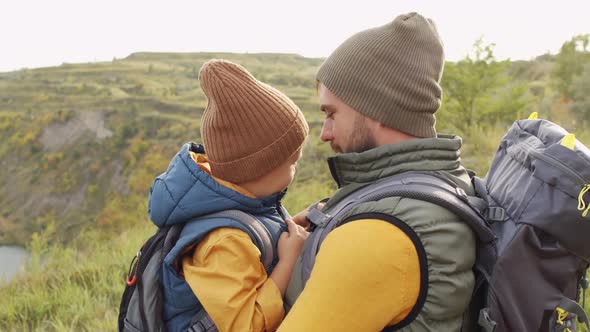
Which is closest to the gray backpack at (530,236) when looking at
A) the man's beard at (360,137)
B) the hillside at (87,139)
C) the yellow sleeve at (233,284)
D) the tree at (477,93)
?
the man's beard at (360,137)

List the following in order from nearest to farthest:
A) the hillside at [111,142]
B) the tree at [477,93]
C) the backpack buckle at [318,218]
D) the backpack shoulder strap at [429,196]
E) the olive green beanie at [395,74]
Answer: the backpack shoulder strap at [429,196]
the backpack buckle at [318,218]
the olive green beanie at [395,74]
the hillside at [111,142]
the tree at [477,93]

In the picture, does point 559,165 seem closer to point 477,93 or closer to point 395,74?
point 395,74

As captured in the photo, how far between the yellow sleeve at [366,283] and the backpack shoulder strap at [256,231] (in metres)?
0.49

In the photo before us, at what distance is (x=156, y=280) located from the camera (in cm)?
181

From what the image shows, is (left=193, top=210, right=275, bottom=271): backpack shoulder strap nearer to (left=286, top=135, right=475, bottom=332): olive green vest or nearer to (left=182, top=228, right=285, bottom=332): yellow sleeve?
(left=182, top=228, right=285, bottom=332): yellow sleeve

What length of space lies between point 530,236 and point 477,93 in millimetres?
12586

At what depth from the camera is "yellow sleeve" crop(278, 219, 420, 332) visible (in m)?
1.31

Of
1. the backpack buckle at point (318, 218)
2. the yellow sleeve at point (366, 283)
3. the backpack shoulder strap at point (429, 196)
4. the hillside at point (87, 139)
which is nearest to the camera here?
the yellow sleeve at point (366, 283)

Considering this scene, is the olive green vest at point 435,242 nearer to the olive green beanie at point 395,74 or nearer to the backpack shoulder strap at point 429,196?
the backpack shoulder strap at point 429,196

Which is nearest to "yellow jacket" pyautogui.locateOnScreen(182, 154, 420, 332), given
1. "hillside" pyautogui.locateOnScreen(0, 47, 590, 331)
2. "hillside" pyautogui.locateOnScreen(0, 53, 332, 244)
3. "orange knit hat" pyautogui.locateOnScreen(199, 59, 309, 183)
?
"orange knit hat" pyautogui.locateOnScreen(199, 59, 309, 183)

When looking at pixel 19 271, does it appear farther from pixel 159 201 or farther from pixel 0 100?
pixel 0 100

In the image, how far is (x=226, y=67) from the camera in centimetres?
192

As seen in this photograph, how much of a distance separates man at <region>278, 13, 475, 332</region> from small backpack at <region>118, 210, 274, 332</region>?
0.88 feet

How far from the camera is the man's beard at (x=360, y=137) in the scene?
177 centimetres
